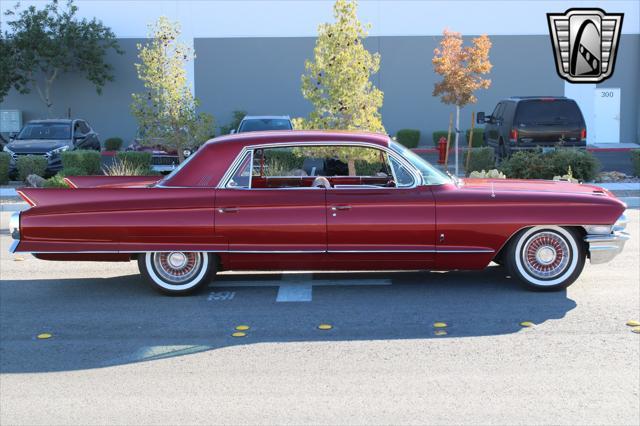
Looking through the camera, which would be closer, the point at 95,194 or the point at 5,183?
the point at 95,194

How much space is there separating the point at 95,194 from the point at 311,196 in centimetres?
211

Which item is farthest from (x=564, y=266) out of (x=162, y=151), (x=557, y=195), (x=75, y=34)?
(x=75, y=34)

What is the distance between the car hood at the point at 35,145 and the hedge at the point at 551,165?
1132 centimetres

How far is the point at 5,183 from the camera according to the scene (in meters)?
20.2

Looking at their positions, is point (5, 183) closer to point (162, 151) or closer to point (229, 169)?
point (162, 151)

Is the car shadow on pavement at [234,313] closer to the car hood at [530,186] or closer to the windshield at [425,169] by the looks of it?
the car hood at [530,186]

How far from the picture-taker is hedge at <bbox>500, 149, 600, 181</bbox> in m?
17.5

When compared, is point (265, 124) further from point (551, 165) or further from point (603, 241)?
point (603, 241)

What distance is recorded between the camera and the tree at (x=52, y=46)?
3008cm

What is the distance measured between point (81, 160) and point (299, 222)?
42.9ft

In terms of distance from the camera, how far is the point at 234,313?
7.67 m

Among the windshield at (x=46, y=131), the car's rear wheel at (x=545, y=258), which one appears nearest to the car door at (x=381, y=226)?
the car's rear wheel at (x=545, y=258)

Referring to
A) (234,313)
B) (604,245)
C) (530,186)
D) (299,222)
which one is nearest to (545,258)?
(604,245)

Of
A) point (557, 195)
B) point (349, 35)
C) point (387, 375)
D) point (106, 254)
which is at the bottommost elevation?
point (387, 375)
